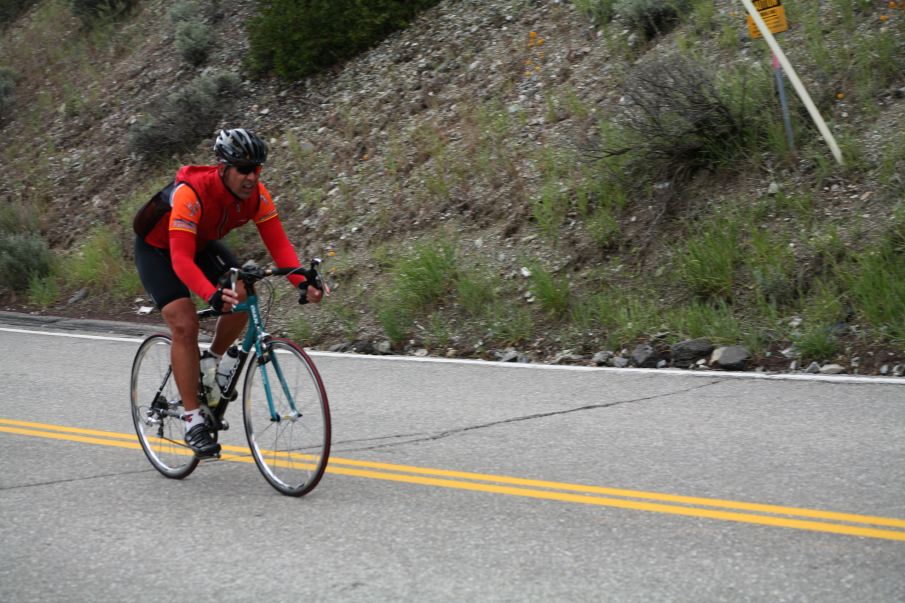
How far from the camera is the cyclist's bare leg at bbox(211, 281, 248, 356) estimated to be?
21.0 ft

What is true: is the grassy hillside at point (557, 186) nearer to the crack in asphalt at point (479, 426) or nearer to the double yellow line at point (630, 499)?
the crack in asphalt at point (479, 426)

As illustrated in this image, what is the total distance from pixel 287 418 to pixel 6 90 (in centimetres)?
1942

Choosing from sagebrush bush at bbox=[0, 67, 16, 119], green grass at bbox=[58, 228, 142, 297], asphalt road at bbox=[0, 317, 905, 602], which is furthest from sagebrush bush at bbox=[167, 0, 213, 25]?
asphalt road at bbox=[0, 317, 905, 602]

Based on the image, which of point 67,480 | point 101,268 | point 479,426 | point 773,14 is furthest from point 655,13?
point 67,480

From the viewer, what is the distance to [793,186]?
10719 millimetres

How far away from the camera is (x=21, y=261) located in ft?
52.4

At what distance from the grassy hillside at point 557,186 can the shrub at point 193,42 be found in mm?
356

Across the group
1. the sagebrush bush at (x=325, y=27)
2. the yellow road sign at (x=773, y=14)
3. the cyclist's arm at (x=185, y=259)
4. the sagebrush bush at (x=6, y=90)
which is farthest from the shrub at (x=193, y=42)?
the cyclist's arm at (x=185, y=259)

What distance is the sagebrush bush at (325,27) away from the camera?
17594mm

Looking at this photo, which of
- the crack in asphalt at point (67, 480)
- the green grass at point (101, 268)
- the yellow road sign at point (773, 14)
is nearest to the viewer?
the crack in asphalt at point (67, 480)

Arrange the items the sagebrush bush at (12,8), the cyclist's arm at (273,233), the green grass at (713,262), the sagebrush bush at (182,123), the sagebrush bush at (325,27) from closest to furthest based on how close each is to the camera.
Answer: the cyclist's arm at (273,233), the green grass at (713,262), the sagebrush bush at (325,27), the sagebrush bush at (182,123), the sagebrush bush at (12,8)

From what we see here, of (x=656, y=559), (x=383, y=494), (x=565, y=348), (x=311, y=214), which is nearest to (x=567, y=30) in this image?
(x=311, y=214)

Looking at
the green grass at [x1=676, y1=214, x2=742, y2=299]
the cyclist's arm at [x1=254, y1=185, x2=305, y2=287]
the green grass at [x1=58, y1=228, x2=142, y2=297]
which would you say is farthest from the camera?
the green grass at [x1=58, y1=228, x2=142, y2=297]

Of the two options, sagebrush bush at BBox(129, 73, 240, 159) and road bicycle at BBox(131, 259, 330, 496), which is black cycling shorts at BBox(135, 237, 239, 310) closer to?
→ road bicycle at BBox(131, 259, 330, 496)
